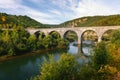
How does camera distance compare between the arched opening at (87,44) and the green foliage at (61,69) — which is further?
the arched opening at (87,44)

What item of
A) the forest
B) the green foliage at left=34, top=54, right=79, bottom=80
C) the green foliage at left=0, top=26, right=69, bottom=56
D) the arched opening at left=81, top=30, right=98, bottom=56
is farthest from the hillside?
the green foliage at left=34, top=54, right=79, bottom=80

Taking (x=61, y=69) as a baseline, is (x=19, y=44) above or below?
below

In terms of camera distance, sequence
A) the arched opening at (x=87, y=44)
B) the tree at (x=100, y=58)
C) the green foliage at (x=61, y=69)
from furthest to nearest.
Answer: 1. the arched opening at (x=87, y=44)
2. the tree at (x=100, y=58)
3. the green foliage at (x=61, y=69)

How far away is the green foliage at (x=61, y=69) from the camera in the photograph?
1446 centimetres

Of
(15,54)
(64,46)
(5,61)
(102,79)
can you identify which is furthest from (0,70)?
(64,46)

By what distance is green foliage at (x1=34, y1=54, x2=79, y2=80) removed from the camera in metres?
14.5

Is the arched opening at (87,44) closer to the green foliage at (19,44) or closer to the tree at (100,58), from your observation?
the tree at (100,58)

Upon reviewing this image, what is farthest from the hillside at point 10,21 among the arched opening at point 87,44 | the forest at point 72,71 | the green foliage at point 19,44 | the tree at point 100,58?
the forest at point 72,71

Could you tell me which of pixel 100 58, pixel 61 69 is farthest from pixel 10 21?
pixel 61 69

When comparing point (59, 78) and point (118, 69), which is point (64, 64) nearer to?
point (59, 78)

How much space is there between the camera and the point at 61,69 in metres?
15.1

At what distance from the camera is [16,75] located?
23.9 m

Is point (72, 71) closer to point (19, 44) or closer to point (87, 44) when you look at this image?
point (19, 44)

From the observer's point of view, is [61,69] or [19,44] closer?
[61,69]
